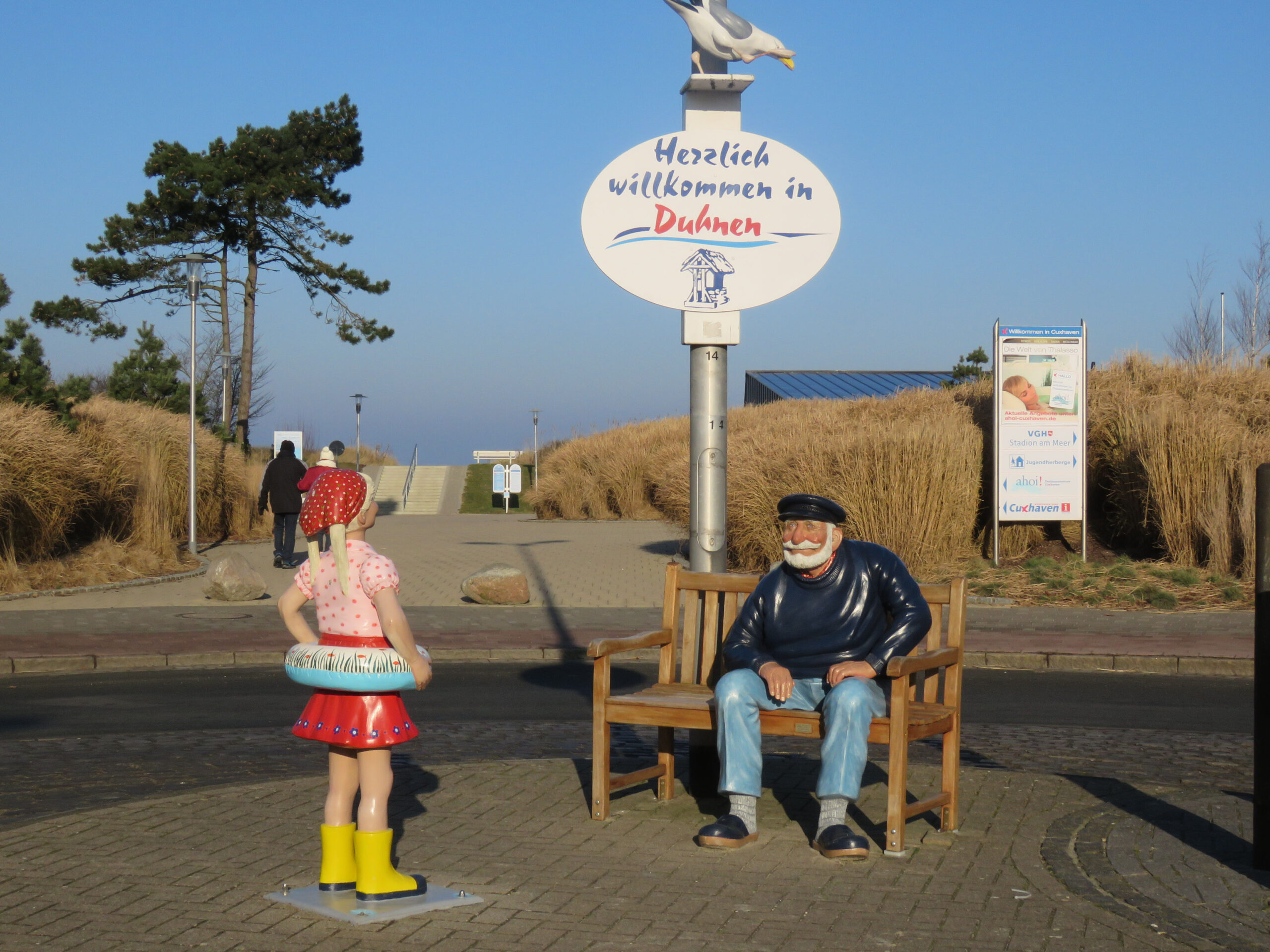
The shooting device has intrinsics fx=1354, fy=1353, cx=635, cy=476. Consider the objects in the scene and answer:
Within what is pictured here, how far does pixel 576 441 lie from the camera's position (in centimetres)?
4250

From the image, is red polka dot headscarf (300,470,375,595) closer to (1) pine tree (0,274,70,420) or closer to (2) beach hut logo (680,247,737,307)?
(2) beach hut logo (680,247,737,307)

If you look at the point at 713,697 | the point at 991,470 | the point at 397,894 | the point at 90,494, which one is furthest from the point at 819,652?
the point at 90,494

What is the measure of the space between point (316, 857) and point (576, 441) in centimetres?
3753

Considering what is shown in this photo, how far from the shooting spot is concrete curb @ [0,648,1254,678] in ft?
36.5

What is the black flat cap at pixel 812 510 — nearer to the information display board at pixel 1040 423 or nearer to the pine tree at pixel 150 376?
the information display board at pixel 1040 423

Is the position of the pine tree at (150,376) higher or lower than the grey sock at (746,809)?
higher

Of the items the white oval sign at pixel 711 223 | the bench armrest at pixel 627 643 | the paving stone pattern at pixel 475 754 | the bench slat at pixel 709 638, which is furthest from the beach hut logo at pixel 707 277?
the paving stone pattern at pixel 475 754

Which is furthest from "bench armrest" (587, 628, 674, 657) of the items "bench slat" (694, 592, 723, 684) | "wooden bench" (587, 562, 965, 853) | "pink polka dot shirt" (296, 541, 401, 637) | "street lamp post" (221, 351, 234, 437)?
"street lamp post" (221, 351, 234, 437)

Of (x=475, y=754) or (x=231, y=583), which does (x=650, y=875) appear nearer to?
(x=475, y=754)

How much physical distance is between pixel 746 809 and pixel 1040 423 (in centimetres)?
1379

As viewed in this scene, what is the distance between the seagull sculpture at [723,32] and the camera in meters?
6.11

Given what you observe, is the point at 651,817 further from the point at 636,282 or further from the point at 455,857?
the point at 636,282

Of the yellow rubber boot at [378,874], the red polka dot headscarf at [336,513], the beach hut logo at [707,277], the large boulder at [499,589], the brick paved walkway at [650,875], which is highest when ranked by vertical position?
the beach hut logo at [707,277]

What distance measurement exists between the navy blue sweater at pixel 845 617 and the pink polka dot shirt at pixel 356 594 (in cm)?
175
